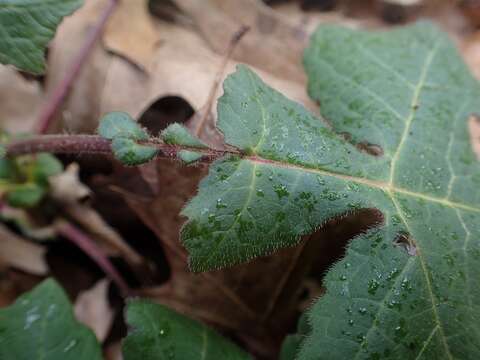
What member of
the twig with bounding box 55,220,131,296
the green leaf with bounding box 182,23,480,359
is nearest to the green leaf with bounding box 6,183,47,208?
the twig with bounding box 55,220,131,296

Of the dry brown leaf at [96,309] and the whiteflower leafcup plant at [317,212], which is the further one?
the dry brown leaf at [96,309]

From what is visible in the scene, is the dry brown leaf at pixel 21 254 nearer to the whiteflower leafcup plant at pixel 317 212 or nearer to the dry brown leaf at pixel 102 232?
the dry brown leaf at pixel 102 232

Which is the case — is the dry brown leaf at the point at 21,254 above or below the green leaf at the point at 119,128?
below

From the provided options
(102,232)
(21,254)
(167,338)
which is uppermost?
(167,338)

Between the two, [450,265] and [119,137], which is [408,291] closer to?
[450,265]

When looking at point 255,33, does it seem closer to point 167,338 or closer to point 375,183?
point 375,183

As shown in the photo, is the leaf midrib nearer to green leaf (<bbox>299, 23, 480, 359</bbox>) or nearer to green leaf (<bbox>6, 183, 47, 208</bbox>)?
green leaf (<bbox>299, 23, 480, 359</bbox>)

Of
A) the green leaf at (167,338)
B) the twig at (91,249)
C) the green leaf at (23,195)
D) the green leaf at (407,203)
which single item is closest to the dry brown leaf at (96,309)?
the twig at (91,249)

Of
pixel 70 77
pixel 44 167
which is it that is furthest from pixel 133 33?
pixel 44 167
